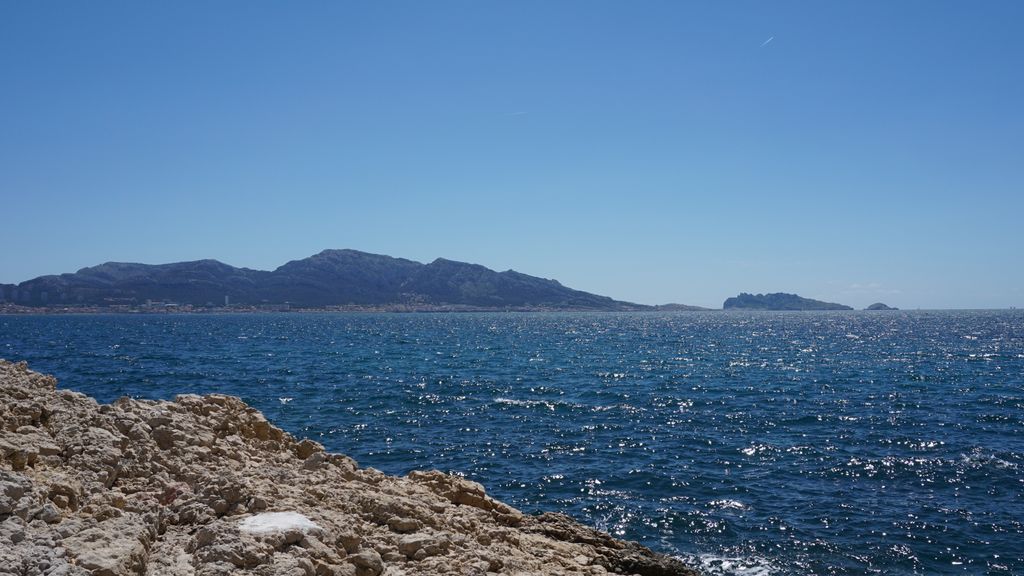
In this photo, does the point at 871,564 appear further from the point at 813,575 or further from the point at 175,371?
the point at 175,371

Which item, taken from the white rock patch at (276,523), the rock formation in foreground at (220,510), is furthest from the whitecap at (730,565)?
the white rock patch at (276,523)

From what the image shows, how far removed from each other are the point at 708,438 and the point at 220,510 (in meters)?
21.0

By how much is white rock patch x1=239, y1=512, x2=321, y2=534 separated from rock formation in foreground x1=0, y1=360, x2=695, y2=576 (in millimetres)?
38

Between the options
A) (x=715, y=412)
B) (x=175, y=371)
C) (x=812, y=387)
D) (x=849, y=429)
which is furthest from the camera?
(x=175, y=371)

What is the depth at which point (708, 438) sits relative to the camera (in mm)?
27469

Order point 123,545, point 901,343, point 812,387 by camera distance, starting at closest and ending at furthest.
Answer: point 123,545 < point 812,387 < point 901,343

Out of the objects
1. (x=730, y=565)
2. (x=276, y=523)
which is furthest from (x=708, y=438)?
(x=276, y=523)

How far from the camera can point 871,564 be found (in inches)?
597

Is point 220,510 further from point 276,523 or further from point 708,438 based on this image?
point 708,438

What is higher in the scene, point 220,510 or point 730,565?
point 220,510

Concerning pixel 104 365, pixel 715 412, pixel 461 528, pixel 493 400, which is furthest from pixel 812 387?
pixel 104 365

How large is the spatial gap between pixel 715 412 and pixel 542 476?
15.1 m

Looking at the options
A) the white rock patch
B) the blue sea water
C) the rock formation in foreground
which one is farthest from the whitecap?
the white rock patch

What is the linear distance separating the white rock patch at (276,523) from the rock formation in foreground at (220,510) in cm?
4
